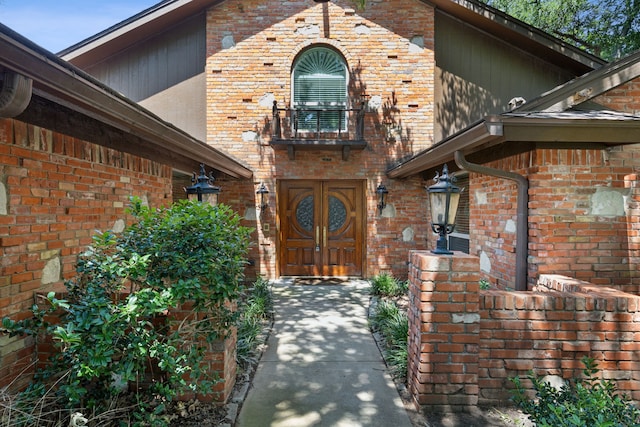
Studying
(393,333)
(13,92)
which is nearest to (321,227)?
(393,333)

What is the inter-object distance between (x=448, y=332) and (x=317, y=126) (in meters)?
5.64

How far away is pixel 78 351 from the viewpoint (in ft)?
6.69

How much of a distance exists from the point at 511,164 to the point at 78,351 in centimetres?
443

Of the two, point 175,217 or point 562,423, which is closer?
point 562,423

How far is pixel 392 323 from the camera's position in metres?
4.32

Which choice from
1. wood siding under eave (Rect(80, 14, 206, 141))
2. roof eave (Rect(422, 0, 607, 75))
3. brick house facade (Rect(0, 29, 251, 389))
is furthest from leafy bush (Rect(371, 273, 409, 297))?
roof eave (Rect(422, 0, 607, 75))

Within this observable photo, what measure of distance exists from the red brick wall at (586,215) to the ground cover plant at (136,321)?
3085mm

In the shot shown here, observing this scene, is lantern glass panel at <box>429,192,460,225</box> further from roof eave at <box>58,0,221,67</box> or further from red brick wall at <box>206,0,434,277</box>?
roof eave at <box>58,0,221,67</box>

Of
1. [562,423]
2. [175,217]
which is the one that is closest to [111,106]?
[175,217]

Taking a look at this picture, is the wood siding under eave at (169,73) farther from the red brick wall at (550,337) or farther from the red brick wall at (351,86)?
the red brick wall at (550,337)

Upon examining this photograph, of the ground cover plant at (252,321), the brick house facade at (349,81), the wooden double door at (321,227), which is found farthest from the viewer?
the wooden double door at (321,227)

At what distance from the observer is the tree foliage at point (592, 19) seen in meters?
11.7

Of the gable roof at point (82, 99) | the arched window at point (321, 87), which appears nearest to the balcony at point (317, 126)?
the arched window at point (321, 87)

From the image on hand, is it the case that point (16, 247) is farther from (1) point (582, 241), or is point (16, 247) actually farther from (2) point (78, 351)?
(1) point (582, 241)
